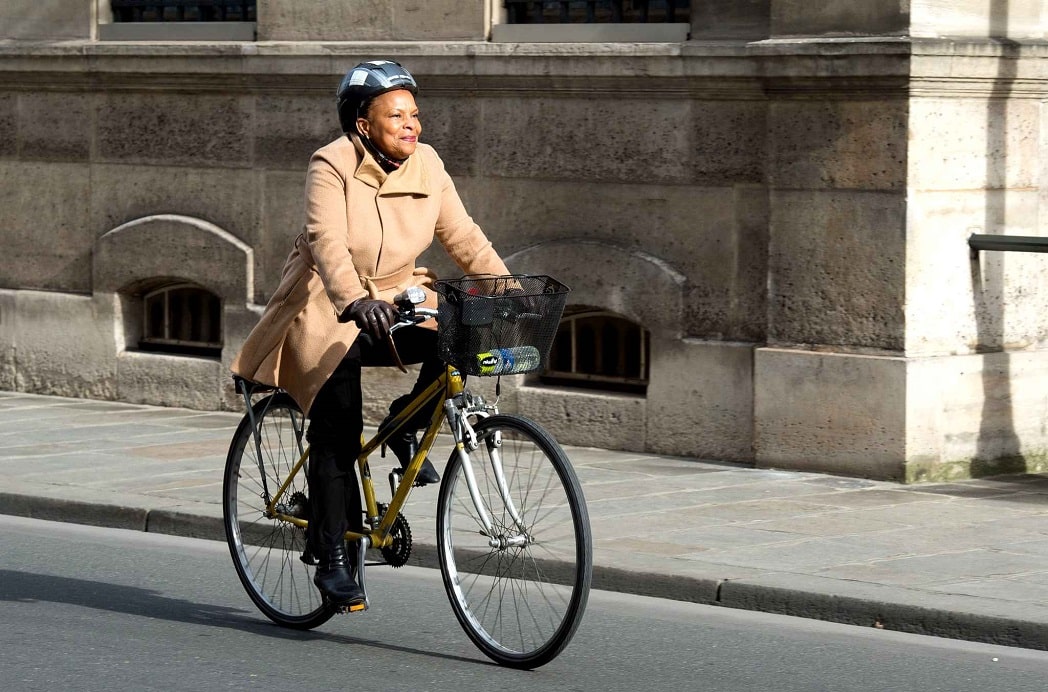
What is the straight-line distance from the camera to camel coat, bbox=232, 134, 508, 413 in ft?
20.3

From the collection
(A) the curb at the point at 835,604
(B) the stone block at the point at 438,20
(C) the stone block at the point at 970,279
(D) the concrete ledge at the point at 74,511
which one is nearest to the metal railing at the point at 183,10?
(B) the stone block at the point at 438,20

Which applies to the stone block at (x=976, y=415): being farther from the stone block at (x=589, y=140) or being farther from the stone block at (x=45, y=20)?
the stone block at (x=45, y=20)

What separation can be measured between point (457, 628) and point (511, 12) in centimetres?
543

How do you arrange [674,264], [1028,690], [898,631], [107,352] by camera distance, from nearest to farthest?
[1028,690], [898,631], [674,264], [107,352]

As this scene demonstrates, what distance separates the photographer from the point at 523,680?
5871 millimetres

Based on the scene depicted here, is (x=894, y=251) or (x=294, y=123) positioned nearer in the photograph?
(x=894, y=251)

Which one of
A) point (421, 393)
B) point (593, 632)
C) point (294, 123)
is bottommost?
point (593, 632)

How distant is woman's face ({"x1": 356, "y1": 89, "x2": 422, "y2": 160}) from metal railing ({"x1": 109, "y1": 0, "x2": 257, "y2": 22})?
6.37 meters

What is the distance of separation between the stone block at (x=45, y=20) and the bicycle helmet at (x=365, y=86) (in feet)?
23.7

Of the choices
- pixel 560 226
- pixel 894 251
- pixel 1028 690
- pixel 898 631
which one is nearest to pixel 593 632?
pixel 898 631

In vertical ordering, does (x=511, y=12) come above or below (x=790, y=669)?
above

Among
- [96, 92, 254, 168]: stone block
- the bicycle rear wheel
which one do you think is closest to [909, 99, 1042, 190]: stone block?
the bicycle rear wheel

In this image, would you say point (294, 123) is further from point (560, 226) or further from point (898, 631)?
point (898, 631)

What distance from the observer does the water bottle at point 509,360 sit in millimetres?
5754
